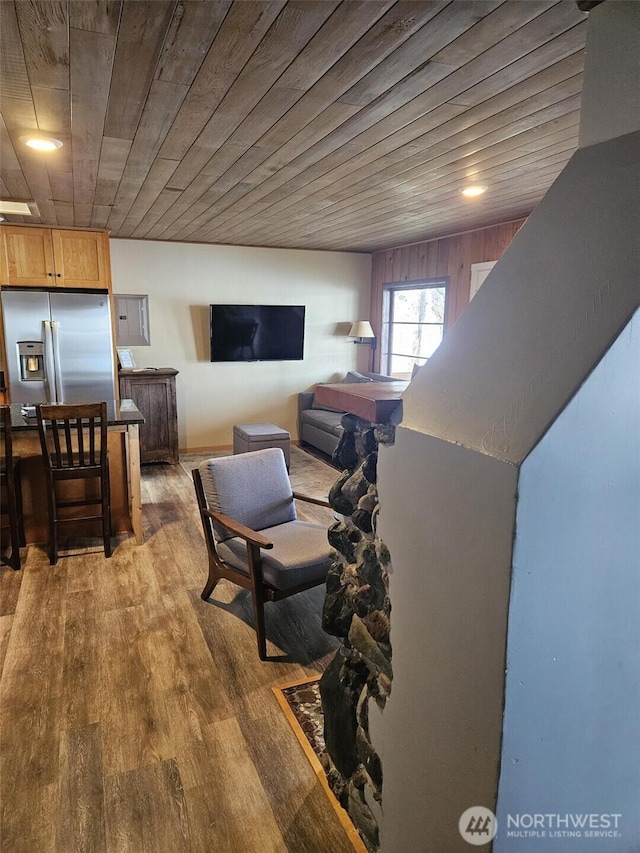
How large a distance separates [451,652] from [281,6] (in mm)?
1640

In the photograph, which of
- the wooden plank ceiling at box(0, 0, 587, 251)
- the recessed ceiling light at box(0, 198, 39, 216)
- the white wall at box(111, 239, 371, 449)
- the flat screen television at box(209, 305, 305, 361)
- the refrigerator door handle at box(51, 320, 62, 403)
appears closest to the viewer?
the wooden plank ceiling at box(0, 0, 587, 251)

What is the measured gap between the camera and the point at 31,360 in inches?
195

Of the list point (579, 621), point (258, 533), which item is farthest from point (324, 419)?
point (579, 621)

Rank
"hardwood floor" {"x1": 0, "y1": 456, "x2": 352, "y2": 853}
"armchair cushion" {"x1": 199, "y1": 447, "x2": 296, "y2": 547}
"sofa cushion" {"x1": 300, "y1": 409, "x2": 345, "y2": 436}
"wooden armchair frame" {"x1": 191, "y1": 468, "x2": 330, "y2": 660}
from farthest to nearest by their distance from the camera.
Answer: "sofa cushion" {"x1": 300, "y1": 409, "x2": 345, "y2": 436}, "armchair cushion" {"x1": 199, "y1": 447, "x2": 296, "y2": 547}, "wooden armchair frame" {"x1": 191, "y1": 468, "x2": 330, "y2": 660}, "hardwood floor" {"x1": 0, "y1": 456, "x2": 352, "y2": 853}

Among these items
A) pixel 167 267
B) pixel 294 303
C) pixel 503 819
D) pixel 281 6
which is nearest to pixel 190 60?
pixel 281 6

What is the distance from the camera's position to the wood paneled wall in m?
4.72

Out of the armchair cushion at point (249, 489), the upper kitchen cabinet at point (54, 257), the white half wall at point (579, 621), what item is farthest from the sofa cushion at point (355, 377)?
the white half wall at point (579, 621)

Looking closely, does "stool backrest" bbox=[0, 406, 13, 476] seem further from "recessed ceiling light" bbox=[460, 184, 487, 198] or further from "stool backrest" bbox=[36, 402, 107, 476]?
"recessed ceiling light" bbox=[460, 184, 487, 198]

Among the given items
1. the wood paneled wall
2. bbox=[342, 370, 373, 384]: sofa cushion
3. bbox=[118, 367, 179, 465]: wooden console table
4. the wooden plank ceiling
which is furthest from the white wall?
the wooden plank ceiling

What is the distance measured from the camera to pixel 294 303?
6.72 metres

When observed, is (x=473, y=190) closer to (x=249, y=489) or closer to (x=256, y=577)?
(x=249, y=489)

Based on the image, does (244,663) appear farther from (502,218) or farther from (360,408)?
(502,218)

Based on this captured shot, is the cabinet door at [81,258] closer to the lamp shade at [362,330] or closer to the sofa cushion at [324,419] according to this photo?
the sofa cushion at [324,419]

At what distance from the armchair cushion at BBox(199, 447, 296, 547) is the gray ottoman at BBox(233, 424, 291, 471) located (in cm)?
211
